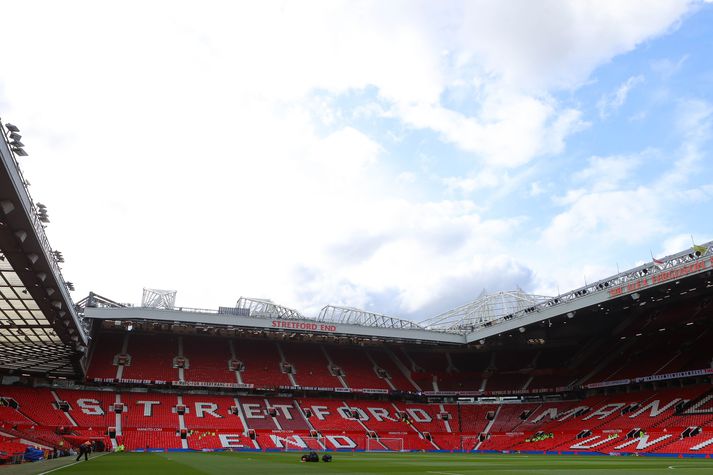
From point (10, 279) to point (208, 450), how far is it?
93.0 feet

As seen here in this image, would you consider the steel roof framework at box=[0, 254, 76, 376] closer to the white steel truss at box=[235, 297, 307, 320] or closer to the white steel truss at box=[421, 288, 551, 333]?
the white steel truss at box=[235, 297, 307, 320]

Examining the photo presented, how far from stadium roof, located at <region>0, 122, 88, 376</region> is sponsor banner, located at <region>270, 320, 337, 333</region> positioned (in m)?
20.3

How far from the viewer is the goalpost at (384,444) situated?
183ft

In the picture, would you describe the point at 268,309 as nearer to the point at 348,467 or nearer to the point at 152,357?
the point at 152,357

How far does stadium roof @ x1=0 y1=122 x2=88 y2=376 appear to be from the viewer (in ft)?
63.1

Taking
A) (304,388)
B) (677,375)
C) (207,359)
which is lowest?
(677,375)

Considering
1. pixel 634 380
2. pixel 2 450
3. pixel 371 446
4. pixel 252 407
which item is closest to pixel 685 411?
pixel 634 380

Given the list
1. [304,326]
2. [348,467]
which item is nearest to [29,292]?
[348,467]

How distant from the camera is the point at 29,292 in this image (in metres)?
29.8

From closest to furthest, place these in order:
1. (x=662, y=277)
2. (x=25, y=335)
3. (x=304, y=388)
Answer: (x=25, y=335) < (x=662, y=277) < (x=304, y=388)

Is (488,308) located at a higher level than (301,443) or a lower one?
higher

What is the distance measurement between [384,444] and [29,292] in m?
40.3

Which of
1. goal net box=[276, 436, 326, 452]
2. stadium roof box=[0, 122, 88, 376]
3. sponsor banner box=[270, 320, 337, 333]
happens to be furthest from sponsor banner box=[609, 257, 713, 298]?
stadium roof box=[0, 122, 88, 376]

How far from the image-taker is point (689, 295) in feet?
175
